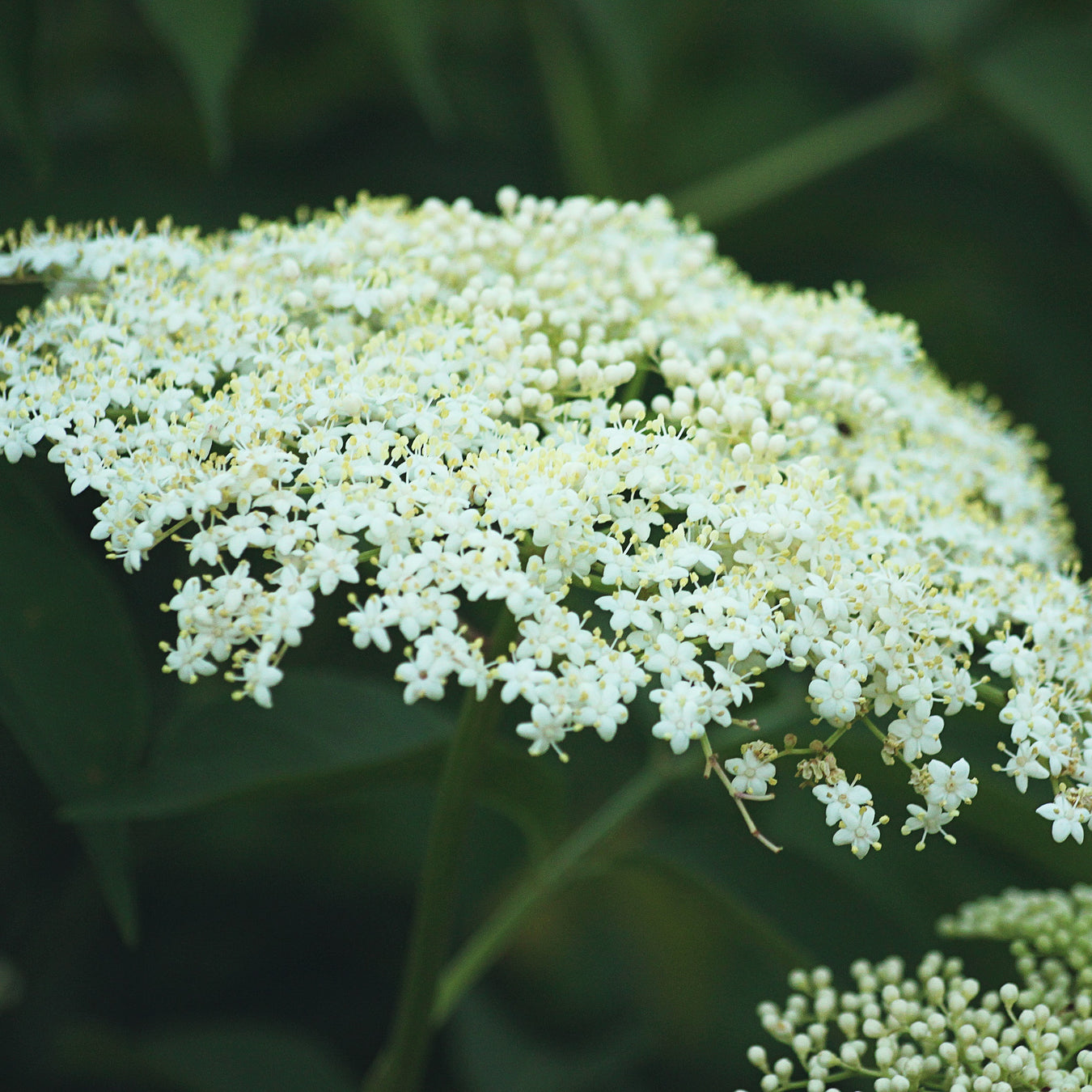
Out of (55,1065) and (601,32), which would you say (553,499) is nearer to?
(601,32)

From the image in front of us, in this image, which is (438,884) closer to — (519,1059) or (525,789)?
(525,789)

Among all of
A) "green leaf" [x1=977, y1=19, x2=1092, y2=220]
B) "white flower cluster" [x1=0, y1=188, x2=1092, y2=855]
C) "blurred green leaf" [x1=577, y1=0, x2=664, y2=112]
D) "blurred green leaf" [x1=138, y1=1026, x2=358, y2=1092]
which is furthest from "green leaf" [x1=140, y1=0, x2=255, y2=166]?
"green leaf" [x1=977, y1=19, x2=1092, y2=220]

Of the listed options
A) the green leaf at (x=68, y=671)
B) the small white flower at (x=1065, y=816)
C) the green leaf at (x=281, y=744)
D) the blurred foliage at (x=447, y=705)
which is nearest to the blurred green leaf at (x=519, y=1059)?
the blurred foliage at (x=447, y=705)

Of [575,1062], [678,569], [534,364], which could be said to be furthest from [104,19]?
[575,1062]

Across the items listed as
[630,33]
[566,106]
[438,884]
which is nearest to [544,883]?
[438,884]

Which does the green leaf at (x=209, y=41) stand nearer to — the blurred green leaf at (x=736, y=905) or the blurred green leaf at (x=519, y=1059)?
the blurred green leaf at (x=736, y=905)

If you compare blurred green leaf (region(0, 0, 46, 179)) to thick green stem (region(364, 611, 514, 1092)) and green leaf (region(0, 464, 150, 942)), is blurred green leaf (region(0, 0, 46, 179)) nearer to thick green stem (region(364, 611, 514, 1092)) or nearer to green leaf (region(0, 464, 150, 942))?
green leaf (region(0, 464, 150, 942))
